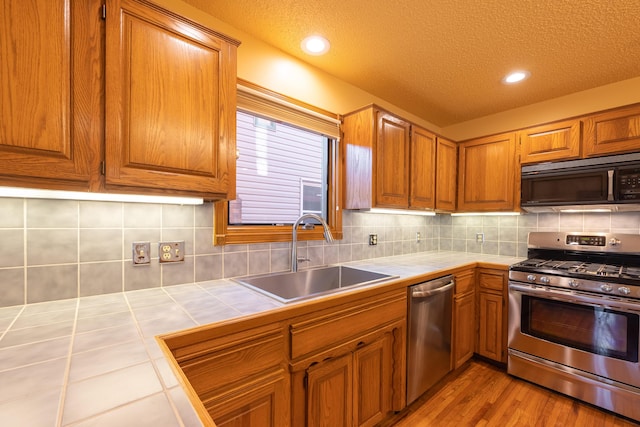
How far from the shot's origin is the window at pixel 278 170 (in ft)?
5.62

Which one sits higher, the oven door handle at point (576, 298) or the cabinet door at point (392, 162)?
the cabinet door at point (392, 162)

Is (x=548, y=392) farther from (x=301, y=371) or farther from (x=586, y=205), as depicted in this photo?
(x=301, y=371)

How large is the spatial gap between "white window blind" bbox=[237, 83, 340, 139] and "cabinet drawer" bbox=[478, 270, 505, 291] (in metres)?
1.69

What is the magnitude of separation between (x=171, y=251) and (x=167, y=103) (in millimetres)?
727

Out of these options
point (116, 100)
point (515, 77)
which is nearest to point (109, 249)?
point (116, 100)

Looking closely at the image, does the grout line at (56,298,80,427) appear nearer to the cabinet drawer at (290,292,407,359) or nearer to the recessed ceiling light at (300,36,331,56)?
the cabinet drawer at (290,292,407,359)

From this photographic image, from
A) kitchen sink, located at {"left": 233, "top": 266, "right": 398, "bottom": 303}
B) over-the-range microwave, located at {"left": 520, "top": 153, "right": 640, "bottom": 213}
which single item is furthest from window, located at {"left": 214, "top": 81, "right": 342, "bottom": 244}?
over-the-range microwave, located at {"left": 520, "top": 153, "right": 640, "bottom": 213}

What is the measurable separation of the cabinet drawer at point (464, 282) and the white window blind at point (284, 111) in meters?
1.47

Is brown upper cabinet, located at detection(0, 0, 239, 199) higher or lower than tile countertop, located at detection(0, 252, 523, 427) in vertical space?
higher

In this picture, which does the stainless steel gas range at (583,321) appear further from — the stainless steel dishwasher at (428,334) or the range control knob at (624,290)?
the stainless steel dishwasher at (428,334)

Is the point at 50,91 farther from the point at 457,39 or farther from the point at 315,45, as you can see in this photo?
the point at 457,39

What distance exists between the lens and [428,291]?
5.95ft

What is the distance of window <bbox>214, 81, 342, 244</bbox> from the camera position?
1.71 m

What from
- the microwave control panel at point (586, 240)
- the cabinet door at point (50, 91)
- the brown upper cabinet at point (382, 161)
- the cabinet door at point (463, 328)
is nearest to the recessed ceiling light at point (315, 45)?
the brown upper cabinet at point (382, 161)
